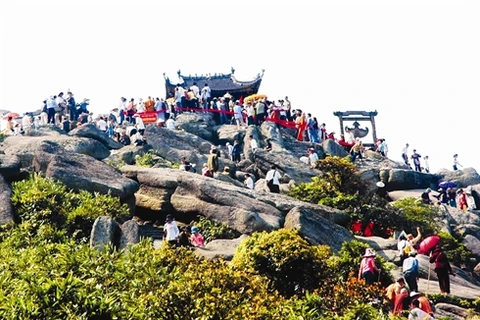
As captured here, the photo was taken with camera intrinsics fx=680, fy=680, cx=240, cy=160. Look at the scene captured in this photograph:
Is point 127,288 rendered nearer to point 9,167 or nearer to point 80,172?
point 80,172

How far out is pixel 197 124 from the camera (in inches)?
1549

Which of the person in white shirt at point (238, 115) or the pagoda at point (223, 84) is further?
the pagoda at point (223, 84)

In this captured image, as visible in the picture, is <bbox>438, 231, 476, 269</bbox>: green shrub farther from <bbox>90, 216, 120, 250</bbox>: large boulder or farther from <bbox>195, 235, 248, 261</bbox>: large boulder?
<bbox>90, 216, 120, 250</bbox>: large boulder

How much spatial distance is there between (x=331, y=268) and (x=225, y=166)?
52.4 ft

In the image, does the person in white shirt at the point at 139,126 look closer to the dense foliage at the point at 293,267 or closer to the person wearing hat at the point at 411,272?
the dense foliage at the point at 293,267

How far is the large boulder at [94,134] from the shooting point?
1258 inches

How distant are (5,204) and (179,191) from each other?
6.02 meters

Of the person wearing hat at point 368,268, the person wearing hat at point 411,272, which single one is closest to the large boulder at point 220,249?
the person wearing hat at point 368,268

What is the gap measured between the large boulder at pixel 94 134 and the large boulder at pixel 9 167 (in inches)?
357

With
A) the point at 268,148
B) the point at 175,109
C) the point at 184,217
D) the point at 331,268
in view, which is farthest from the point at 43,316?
the point at 175,109

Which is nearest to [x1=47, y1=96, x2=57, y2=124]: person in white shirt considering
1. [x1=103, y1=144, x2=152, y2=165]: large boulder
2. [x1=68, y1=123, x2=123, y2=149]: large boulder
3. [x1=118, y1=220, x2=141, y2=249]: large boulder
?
[x1=68, y1=123, x2=123, y2=149]: large boulder

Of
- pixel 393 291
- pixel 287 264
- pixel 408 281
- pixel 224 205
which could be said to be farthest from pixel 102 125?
pixel 393 291

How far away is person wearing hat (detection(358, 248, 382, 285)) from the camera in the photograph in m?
16.6

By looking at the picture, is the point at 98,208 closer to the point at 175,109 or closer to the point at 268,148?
the point at 268,148
